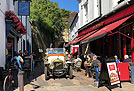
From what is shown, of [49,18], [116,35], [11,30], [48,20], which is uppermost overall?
[49,18]

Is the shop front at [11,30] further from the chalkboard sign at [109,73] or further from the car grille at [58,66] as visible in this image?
the chalkboard sign at [109,73]

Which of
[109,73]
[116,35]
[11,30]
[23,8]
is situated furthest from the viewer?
[116,35]

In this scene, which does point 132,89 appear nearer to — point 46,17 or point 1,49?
point 1,49

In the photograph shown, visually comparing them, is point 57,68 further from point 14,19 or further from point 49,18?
point 49,18

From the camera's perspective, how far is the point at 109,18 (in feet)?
40.9

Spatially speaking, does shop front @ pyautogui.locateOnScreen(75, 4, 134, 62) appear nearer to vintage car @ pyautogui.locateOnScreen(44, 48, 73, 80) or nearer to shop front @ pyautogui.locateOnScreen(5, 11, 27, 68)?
vintage car @ pyautogui.locateOnScreen(44, 48, 73, 80)

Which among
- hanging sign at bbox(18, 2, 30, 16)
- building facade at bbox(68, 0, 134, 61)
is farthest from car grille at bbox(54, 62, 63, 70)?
hanging sign at bbox(18, 2, 30, 16)

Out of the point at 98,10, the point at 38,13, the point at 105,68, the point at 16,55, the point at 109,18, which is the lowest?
the point at 105,68

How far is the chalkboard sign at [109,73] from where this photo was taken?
262 inches

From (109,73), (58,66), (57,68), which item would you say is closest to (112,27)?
(109,73)

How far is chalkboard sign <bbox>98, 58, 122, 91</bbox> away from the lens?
6659 mm

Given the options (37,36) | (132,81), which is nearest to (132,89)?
(132,81)

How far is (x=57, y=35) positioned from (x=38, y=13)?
7474 millimetres

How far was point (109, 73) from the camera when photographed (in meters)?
6.67
